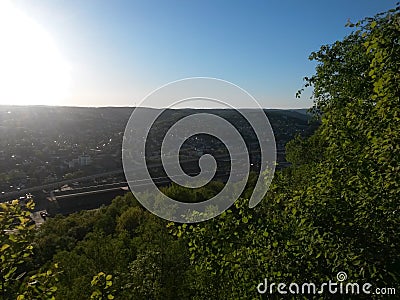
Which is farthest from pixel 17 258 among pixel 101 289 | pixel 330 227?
pixel 330 227

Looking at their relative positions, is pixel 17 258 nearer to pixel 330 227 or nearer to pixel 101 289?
pixel 101 289

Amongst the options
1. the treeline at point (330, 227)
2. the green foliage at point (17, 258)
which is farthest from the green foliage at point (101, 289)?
the green foliage at point (17, 258)

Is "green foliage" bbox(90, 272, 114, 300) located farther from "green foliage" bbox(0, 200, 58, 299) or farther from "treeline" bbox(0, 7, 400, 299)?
"green foliage" bbox(0, 200, 58, 299)

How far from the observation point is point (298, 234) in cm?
377

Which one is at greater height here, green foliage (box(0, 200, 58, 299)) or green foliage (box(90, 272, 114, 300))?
green foliage (box(0, 200, 58, 299))

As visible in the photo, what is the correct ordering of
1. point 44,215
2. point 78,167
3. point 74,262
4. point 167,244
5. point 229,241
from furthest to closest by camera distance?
point 78,167 → point 44,215 → point 74,262 → point 167,244 → point 229,241

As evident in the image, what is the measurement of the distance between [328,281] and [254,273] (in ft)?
2.83

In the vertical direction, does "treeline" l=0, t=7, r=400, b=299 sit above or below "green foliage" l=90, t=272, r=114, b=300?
above

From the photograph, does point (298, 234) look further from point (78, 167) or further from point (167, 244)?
point (78, 167)

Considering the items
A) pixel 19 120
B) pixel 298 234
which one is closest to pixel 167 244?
pixel 298 234

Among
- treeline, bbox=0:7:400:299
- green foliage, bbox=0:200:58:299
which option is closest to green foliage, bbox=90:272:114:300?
treeline, bbox=0:7:400:299

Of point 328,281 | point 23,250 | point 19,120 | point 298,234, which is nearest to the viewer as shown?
point 23,250

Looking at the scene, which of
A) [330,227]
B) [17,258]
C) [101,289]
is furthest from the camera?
[330,227]

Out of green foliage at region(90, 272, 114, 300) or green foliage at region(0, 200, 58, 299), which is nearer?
green foliage at region(0, 200, 58, 299)
